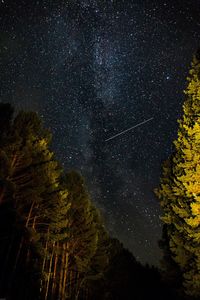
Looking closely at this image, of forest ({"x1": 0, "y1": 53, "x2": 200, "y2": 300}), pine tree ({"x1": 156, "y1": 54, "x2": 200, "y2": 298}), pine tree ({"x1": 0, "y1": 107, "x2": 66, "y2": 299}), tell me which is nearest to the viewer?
pine tree ({"x1": 156, "y1": 54, "x2": 200, "y2": 298})

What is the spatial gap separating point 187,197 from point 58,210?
30.5 ft

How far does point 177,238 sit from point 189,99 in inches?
251

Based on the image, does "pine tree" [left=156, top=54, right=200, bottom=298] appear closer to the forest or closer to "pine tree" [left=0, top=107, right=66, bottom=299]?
the forest

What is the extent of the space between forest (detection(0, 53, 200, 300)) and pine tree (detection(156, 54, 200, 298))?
4 centimetres

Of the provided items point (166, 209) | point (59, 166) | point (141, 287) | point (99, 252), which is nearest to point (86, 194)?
point (59, 166)

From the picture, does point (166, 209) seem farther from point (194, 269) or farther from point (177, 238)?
point (194, 269)

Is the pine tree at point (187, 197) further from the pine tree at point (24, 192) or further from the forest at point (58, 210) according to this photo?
the pine tree at point (24, 192)

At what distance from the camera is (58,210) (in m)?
21.8

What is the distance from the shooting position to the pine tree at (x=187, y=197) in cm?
1421

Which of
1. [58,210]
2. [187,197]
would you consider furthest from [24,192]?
[187,197]

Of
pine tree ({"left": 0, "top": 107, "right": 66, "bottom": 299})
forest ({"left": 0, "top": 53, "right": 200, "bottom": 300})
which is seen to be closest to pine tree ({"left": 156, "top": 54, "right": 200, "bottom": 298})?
forest ({"left": 0, "top": 53, "right": 200, "bottom": 300})

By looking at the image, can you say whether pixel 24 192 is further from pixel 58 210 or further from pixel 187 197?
pixel 187 197

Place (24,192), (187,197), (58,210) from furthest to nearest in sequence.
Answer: (58,210) < (24,192) < (187,197)

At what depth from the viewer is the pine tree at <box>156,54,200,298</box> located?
14211 mm
